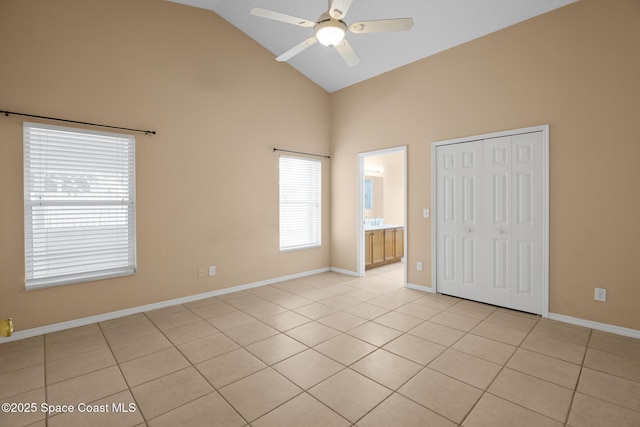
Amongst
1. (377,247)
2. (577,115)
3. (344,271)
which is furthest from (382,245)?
(577,115)

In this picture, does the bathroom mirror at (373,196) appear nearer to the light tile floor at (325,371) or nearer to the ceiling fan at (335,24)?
the light tile floor at (325,371)

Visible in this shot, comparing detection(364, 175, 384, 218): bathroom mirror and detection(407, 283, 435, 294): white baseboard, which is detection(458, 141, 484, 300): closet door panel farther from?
detection(364, 175, 384, 218): bathroom mirror

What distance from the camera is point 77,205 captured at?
332 cm

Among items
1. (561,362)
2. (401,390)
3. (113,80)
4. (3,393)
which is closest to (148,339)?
(3,393)

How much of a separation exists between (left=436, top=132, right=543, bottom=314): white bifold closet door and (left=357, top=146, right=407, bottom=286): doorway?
178cm

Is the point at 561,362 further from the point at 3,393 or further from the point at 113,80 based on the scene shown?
the point at 113,80

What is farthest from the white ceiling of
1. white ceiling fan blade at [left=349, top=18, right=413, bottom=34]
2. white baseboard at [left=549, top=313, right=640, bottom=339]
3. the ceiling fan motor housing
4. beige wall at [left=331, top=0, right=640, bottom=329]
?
white baseboard at [left=549, top=313, right=640, bottom=339]

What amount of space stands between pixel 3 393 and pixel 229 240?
8.69 ft

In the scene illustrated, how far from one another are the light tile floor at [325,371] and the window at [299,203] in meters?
1.78

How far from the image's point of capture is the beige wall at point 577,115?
3.02m

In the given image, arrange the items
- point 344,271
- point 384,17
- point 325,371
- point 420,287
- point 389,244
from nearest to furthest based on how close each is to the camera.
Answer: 1. point 325,371
2. point 384,17
3. point 420,287
4. point 344,271
5. point 389,244

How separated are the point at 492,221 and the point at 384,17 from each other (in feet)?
9.29

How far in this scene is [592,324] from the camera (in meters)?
3.23

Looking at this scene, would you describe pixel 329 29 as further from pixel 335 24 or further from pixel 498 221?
pixel 498 221
